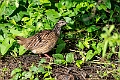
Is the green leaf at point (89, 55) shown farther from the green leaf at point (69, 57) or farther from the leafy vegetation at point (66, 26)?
the green leaf at point (69, 57)

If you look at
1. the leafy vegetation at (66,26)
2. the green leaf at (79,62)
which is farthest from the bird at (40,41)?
the green leaf at (79,62)

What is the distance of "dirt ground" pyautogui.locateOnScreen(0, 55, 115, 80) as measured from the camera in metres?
6.33

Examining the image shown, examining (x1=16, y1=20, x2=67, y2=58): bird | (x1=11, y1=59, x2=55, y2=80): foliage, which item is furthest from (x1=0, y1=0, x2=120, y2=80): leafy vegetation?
(x1=11, y1=59, x2=55, y2=80): foliage

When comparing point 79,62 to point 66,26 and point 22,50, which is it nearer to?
point 22,50

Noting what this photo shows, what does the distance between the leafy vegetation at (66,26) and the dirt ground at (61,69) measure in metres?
0.10

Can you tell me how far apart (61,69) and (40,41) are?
62cm

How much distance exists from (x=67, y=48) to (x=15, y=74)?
1.36 m

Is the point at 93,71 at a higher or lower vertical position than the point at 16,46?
lower

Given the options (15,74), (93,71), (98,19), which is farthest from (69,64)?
(98,19)

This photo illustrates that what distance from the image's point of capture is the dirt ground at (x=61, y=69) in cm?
633

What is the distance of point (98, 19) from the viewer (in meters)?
7.63

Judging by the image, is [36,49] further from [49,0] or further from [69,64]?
[49,0]

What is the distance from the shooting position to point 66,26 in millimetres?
7508

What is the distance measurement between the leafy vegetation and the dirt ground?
0.10m
